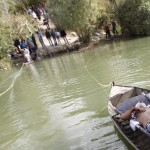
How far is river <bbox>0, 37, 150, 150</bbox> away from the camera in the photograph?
11.1 meters

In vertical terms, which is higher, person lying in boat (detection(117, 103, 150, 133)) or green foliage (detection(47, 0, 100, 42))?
green foliage (detection(47, 0, 100, 42))

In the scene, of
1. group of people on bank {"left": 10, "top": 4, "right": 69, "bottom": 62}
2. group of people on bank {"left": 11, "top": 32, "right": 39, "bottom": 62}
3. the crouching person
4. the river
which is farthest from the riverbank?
the river

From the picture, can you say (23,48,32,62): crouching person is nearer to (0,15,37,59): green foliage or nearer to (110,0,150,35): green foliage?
(0,15,37,59): green foliage

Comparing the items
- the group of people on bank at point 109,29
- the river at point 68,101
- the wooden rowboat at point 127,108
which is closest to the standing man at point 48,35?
the group of people on bank at point 109,29

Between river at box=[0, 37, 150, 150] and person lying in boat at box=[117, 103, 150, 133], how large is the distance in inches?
38.5

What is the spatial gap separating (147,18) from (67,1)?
22.4ft

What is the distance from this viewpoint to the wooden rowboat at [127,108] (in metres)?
8.41

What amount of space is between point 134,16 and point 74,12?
5.17 metres

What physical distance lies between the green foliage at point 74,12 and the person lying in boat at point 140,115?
23.2 meters

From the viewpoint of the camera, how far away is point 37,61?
30781mm

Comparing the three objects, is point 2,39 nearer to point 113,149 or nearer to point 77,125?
point 77,125

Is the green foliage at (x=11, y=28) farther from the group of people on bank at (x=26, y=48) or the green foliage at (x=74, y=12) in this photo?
the green foliage at (x=74, y=12)

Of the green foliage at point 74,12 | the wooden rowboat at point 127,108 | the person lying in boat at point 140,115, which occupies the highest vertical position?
the green foliage at point 74,12

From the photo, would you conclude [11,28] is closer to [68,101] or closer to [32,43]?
[32,43]
